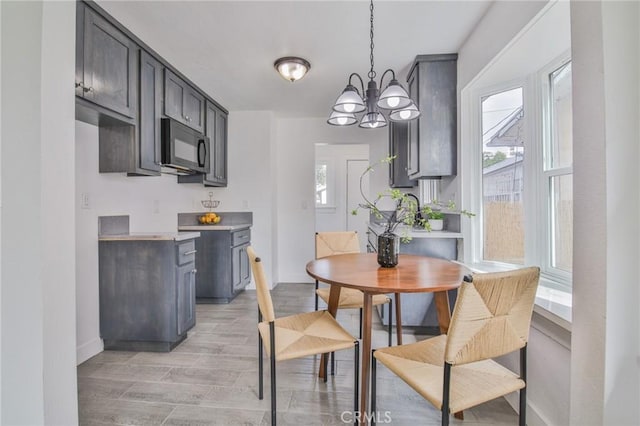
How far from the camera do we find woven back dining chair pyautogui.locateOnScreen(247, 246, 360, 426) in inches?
55.3

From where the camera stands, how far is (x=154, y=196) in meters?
3.16

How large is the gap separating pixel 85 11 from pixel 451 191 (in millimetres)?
2931

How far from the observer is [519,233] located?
196cm

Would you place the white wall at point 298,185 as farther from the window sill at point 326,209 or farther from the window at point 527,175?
the window at point 527,175

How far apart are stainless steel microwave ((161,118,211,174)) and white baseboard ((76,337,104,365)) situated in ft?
4.97

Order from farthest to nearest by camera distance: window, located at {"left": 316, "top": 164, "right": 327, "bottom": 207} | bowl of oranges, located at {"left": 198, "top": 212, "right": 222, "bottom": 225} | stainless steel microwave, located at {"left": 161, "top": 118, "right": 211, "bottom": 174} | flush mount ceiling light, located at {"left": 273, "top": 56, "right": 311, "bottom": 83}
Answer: window, located at {"left": 316, "top": 164, "right": 327, "bottom": 207} < bowl of oranges, located at {"left": 198, "top": 212, "right": 222, "bottom": 225} < stainless steel microwave, located at {"left": 161, "top": 118, "right": 211, "bottom": 174} < flush mount ceiling light, located at {"left": 273, "top": 56, "right": 311, "bottom": 83}

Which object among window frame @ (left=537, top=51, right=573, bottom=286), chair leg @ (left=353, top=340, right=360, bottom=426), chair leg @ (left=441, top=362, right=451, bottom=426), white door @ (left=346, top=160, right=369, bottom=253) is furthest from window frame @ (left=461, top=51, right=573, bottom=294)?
white door @ (left=346, top=160, right=369, bottom=253)

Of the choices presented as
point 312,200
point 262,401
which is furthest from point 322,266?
point 312,200

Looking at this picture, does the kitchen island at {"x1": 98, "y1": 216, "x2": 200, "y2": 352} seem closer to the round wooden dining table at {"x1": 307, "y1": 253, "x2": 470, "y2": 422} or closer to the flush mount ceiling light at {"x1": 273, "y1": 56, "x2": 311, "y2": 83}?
the round wooden dining table at {"x1": 307, "y1": 253, "x2": 470, "y2": 422}

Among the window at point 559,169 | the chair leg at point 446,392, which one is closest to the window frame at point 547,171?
the window at point 559,169

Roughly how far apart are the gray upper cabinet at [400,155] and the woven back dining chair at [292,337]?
2.32 metres

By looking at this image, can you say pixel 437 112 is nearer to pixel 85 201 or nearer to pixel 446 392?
pixel 446 392

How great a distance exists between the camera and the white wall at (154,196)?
2.20m

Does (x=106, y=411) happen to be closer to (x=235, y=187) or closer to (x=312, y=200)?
(x=235, y=187)
